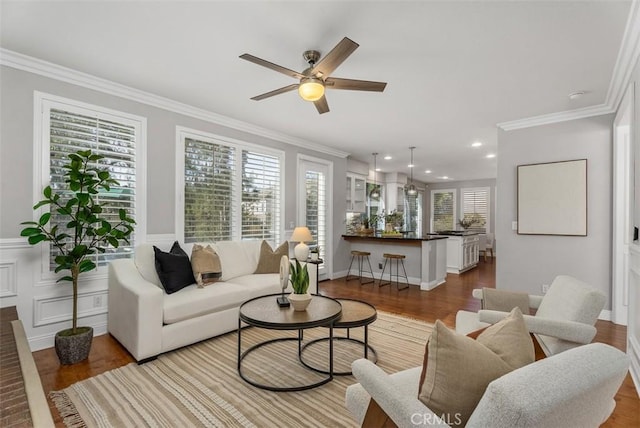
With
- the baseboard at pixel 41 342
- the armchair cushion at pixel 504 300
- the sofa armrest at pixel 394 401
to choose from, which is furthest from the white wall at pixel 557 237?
the baseboard at pixel 41 342

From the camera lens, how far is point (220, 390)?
7.27ft

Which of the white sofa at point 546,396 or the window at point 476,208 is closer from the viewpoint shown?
the white sofa at point 546,396

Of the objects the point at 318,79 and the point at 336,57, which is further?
the point at 318,79

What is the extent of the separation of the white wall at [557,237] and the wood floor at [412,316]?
68 centimetres

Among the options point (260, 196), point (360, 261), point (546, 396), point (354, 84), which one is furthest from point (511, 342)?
point (360, 261)

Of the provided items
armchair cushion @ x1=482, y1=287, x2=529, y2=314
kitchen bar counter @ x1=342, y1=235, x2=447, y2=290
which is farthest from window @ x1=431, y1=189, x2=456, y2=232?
armchair cushion @ x1=482, y1=287, x2=529, y2=314

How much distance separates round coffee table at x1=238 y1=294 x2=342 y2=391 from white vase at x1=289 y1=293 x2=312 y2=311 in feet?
0.12

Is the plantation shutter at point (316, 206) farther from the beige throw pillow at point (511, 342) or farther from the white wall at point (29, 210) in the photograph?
the beige throw pillow at point (511, 342)

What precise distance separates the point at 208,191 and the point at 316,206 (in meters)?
2.29

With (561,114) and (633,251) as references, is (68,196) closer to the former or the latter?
(633,251)

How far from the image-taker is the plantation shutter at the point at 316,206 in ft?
18.9

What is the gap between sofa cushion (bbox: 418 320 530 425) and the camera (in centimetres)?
97

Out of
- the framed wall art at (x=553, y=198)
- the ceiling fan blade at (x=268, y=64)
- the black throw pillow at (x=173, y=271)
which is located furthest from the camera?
the framed wall art at (x=553, y=198)

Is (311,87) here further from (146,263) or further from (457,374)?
(146,263)
